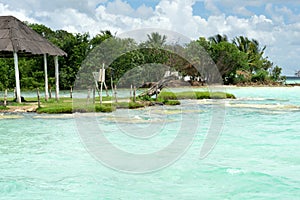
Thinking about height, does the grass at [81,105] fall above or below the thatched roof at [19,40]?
below

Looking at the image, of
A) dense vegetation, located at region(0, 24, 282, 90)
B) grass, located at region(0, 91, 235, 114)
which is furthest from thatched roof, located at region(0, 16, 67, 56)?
dense vegetation, located at region(0, 24, 282, 90)

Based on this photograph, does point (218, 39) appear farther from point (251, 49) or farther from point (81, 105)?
point (81, 105)

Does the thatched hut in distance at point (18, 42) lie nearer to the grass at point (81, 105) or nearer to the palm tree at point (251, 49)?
the grass at point (81, 105)

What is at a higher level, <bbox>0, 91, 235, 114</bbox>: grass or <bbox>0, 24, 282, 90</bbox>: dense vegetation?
<bbox>0, 24, 282, 90</bbox>: dense vegetation

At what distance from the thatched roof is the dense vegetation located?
17.3 meters

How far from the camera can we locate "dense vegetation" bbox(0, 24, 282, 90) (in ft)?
132

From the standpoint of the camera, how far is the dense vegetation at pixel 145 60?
132ft

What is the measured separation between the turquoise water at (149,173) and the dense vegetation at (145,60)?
23.3 m

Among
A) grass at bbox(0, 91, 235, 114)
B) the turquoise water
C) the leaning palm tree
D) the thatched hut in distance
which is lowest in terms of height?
the turquoise water

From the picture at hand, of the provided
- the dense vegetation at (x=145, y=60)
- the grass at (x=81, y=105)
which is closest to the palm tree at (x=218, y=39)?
the dense vegetation at (x=145, y=60)

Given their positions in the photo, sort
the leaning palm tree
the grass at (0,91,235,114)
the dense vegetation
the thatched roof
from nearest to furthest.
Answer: the grass at (0,91,235,114) < the thatched roof < the dense vegetation < the leaning palm tree

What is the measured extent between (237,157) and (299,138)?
12.2 feet

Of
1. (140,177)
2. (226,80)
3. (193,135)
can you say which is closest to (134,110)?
(193,135)

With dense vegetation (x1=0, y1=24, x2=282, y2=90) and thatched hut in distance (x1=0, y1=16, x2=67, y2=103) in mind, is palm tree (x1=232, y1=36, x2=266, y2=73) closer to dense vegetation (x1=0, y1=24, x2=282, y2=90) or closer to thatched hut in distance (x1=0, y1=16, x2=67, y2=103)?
dense vegetation (x1=0, y1=24, x2=282, y2=90)
